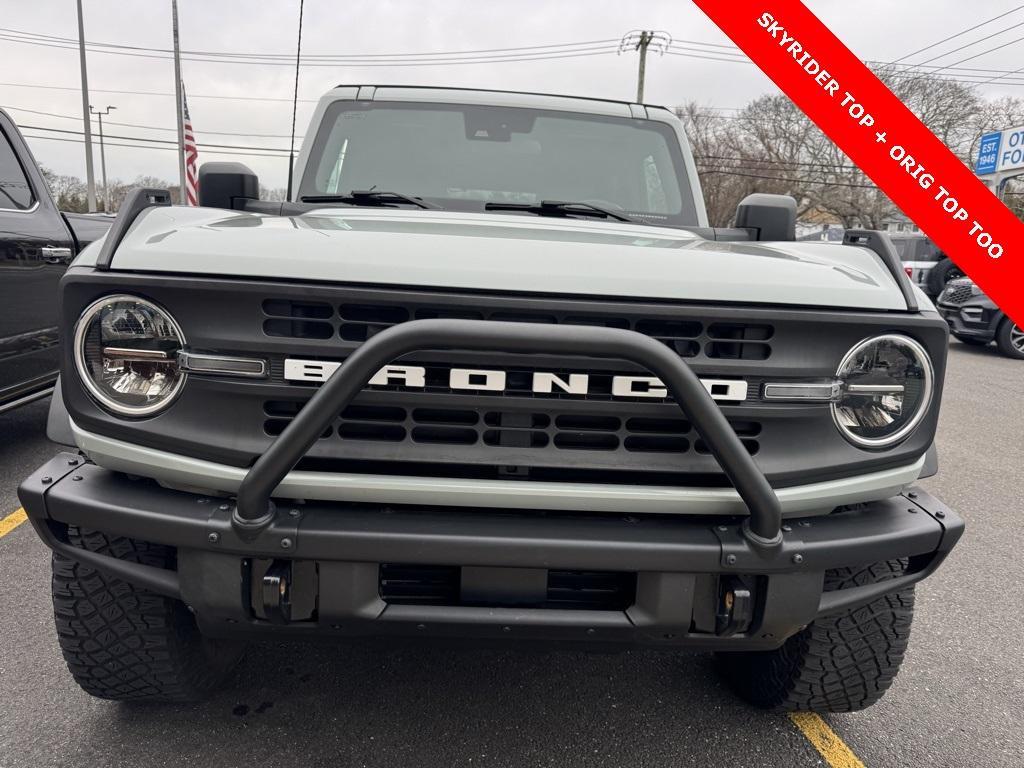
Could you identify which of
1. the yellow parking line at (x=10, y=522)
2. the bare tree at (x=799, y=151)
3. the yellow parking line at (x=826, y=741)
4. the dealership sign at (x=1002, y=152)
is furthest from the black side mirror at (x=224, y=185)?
the bare tree at (x=799, y=151)

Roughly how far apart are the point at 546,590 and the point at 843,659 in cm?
100

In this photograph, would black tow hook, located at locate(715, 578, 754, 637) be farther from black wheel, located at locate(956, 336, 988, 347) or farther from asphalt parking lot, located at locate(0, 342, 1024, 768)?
black wheel, located at locate(956, 336, 988, 347)

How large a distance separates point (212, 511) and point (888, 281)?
5.35ft

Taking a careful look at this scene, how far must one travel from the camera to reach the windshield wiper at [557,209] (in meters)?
2.75

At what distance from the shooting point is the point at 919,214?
10.1 metres

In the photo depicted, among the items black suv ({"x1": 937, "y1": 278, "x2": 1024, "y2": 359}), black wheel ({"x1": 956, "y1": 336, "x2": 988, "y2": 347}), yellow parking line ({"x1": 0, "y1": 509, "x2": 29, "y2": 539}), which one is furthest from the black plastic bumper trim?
black wheel ({"x1": 956, "y1": 336, "x2": 988, "y2": 347})

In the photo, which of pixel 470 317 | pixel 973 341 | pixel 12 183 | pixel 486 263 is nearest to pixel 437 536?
pixel 470 317

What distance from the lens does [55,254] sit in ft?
14.8

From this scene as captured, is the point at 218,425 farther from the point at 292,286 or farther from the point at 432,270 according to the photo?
the point at 432,270

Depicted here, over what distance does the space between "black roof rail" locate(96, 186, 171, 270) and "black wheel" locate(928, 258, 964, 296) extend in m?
15.5

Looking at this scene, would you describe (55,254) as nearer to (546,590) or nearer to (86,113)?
(546,590)

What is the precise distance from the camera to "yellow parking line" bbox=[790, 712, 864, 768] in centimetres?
211

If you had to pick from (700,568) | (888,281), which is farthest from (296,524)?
(888,281)

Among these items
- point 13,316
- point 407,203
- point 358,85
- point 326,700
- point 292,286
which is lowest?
point 326,700
